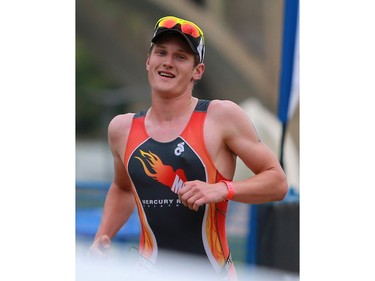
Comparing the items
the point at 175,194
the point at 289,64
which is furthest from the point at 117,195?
the point at 289,64

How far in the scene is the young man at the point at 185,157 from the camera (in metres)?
2.44

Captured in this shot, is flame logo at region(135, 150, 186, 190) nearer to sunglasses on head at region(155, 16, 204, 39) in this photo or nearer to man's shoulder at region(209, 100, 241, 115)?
man's shoulder at region(209, 100, 241, 115)

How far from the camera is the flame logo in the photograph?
8.13 feet

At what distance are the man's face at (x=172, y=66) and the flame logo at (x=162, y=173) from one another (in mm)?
231

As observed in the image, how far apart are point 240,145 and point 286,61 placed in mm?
1101

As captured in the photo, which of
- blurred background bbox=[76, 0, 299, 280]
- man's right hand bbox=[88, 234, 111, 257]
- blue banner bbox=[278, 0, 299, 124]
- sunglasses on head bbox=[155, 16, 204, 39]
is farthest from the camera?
blurred background bbox=[76, 0, 299, 280]

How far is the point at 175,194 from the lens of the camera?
250 centimetres

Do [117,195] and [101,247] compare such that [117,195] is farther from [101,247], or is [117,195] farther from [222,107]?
[222,107]

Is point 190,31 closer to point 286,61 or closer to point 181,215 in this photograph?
point 181,215

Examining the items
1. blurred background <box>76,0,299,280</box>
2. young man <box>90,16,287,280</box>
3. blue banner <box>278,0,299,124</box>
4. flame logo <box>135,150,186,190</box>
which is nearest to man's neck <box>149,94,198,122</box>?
young man <box>90,16,287,280</box>

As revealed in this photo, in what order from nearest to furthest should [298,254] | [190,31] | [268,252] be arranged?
[190,31]
[298,254]
[268,252]
